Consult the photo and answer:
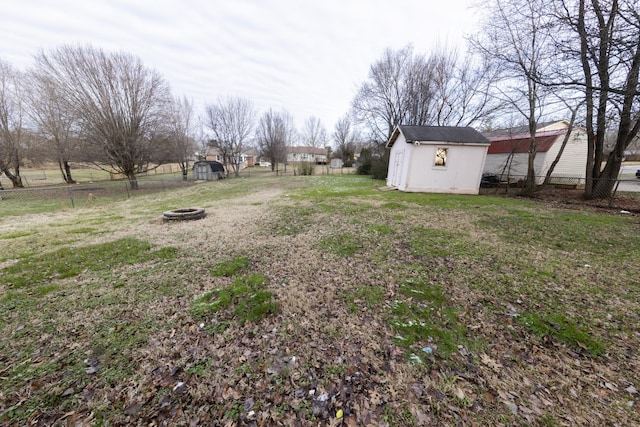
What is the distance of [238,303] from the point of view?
315 cm

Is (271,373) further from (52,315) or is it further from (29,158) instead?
(29,158)

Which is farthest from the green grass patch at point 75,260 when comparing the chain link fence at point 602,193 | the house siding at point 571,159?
the house siding at point 571,159

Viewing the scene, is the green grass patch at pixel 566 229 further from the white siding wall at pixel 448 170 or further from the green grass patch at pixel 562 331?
the white siding wall at pixel 448 170

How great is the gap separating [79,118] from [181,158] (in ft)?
34.3

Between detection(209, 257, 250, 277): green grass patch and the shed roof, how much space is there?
36.5 feet

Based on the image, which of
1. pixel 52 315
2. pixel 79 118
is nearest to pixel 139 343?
pixel 52 315

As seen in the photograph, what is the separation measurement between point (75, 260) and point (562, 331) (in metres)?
7.73

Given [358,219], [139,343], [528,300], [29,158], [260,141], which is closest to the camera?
[139,343]

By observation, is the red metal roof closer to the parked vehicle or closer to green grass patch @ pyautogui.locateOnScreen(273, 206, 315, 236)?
the parked vehicle

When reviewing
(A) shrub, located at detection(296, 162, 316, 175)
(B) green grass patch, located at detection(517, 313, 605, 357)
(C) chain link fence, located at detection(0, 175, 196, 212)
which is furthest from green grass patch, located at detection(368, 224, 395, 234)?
(A) shrub, located at detection(296, 162, 316, 175)

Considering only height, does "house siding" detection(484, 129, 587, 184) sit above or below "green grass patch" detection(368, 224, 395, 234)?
above

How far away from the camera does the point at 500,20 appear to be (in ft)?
32.8

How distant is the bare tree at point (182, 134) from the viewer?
23.5 meters

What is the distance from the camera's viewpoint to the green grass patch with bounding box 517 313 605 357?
2422 millimetres
